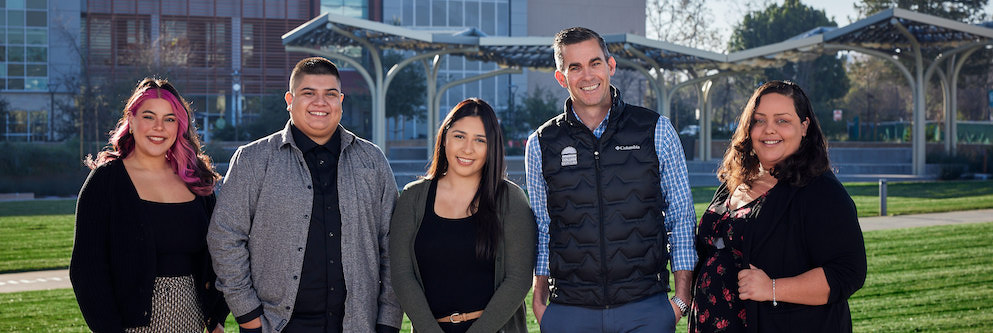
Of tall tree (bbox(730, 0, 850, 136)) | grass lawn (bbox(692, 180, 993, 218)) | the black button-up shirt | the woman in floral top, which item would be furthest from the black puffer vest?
tall tree (bbox(730, 0, 850, 136))

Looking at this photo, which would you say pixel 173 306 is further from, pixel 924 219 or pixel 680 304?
pixel 924 219

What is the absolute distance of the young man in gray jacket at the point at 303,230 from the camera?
4074mm

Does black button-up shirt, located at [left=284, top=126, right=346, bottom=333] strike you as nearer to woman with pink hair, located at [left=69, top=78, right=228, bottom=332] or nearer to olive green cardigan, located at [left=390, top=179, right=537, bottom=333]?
olive green cardigan, located at [left=390, top=179, right=537, bottom=333]

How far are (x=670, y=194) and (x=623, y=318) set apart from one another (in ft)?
2.09

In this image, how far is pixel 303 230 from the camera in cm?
411

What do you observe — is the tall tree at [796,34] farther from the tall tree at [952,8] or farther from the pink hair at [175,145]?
the pink hair at [175,145]

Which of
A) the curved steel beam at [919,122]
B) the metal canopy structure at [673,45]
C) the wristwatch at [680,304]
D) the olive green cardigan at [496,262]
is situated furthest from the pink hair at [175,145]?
the curved steel beam at [919,122]

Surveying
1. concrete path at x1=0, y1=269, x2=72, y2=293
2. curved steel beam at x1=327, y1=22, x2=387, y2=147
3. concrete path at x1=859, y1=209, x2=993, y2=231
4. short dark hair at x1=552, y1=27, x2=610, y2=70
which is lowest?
concrete path at x1=0, y1=269, x2=72, y2=293

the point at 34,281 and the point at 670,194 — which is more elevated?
the point at 670,194

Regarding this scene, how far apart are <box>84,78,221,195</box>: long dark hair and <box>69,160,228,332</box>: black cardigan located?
0.24 m

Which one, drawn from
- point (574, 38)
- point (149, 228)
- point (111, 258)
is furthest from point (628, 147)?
point (111, 258)

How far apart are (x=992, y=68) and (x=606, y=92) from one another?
54.3 metres

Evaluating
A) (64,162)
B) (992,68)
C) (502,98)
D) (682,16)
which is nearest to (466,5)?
(502,98)

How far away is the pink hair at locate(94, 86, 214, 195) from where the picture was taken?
172 inches
